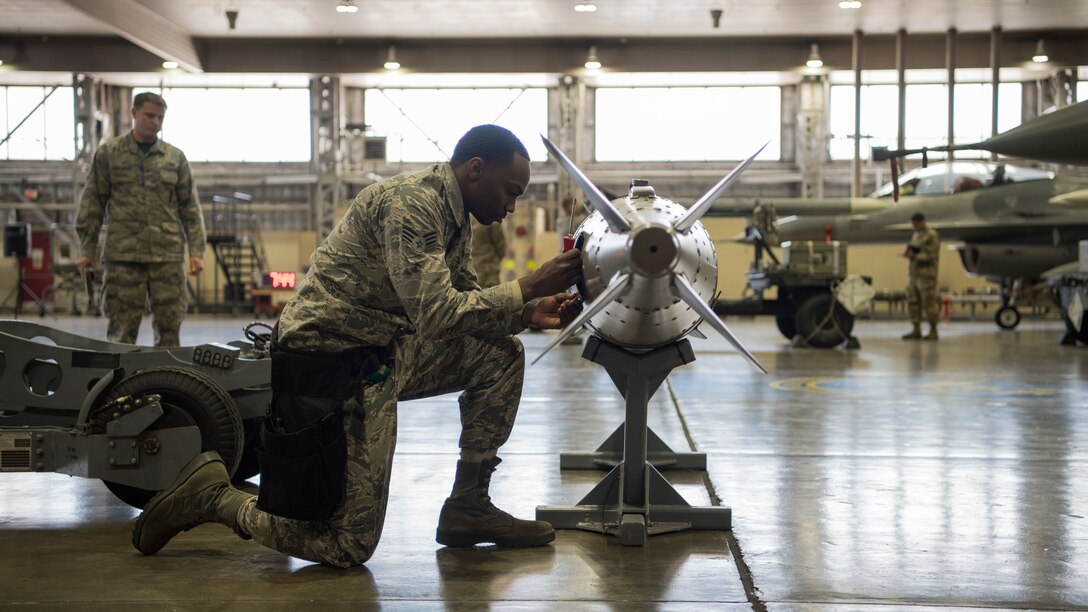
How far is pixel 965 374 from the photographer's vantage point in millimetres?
9562

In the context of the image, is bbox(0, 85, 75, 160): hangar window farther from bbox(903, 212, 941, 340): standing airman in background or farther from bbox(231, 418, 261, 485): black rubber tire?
bbox(231, 418, 261, 485): black rubber tire

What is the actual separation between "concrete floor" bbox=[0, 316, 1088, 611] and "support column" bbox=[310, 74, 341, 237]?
67.6 ft

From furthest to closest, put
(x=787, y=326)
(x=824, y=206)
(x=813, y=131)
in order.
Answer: (x=813, y=131), (x=824, y=206), (x=787, y=326)

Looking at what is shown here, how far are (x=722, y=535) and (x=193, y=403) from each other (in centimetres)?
196

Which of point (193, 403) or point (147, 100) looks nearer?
point (193, 403)

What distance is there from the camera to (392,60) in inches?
958

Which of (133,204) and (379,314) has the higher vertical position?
(133,204)

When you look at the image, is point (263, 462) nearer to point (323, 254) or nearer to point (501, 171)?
point (323, 254)

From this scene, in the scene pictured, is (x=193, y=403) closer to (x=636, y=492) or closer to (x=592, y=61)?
(x=636, y=492)

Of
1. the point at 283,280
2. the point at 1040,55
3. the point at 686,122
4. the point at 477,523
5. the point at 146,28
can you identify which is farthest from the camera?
the point at 686,122

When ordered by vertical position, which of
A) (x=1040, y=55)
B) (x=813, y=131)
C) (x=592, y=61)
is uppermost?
(x=592, y=61)

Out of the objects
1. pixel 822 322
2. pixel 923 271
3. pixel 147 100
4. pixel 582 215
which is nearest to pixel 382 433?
pixel 582 215

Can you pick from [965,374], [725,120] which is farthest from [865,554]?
[725,120]

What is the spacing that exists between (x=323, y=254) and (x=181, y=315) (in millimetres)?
3244
